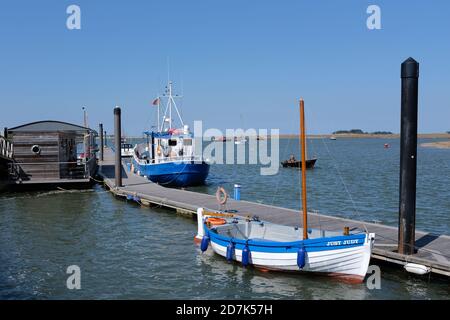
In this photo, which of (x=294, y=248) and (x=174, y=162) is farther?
(x=174, y=162)

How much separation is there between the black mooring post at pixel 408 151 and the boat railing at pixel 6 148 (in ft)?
85.2

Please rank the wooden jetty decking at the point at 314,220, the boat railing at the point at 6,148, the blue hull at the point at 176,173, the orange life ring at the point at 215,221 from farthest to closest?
the blue hull at the point at 176,173 → the boat railing at the point at 6,148 → the orange life ring at the point at 215,221 → the wooden jetty decking at the point at 314,220

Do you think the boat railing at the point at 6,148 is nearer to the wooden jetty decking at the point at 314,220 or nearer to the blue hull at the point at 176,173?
the wooden jetty decking at the point at 314,220

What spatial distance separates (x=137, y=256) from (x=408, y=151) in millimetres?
9854

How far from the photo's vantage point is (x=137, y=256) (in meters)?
16.8

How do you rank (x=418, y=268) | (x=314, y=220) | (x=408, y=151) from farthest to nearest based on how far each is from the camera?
(x=314, y=220), (x=408, y=151), (x=418, y=268)

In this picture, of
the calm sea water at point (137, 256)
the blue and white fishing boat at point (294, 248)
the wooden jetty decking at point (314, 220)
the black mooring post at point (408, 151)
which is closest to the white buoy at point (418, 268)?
the wooden jetty decking at point (314, 220)

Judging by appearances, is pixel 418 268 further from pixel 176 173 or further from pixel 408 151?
pixel 176 173

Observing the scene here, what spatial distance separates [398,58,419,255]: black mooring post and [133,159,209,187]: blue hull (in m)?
24.3

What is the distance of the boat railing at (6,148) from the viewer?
31159 millimetres

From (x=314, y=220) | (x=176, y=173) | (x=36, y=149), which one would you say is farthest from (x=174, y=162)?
(x=314, y=220)
